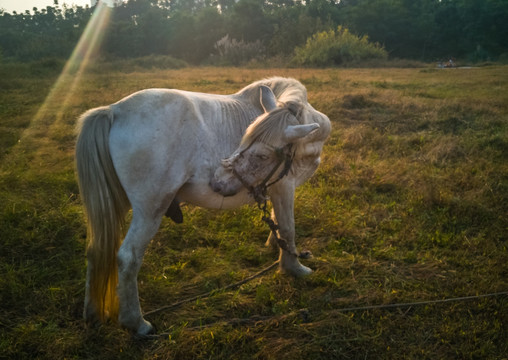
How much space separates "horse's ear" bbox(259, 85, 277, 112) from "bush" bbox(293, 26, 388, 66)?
22762 millimetres

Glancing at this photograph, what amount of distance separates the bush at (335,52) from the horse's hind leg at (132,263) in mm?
23628

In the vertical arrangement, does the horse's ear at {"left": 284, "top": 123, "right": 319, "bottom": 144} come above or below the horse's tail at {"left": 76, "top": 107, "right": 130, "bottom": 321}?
above

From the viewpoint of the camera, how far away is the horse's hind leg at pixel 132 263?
2.58 meters

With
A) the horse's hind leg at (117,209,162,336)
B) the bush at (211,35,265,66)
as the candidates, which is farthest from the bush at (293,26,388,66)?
the horse's hind leg at (117,209,162,336)

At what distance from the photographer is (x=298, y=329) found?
2.82 metres

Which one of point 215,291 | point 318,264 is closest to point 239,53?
point 318,264

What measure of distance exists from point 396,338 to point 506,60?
31.5 m

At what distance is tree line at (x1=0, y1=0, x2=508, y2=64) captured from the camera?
3478cm

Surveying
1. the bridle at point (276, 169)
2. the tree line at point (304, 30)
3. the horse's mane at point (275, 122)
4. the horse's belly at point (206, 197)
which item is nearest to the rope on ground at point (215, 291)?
Answer: the horse's belly at point (206, 197)

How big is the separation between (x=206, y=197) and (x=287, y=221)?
96cm

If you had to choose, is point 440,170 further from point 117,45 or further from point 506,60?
point 117,45

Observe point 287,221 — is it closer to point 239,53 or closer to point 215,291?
point 215,291

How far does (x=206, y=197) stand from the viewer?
2842 millimetres

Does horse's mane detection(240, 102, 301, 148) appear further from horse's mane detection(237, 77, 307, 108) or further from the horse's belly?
the horse's belly
